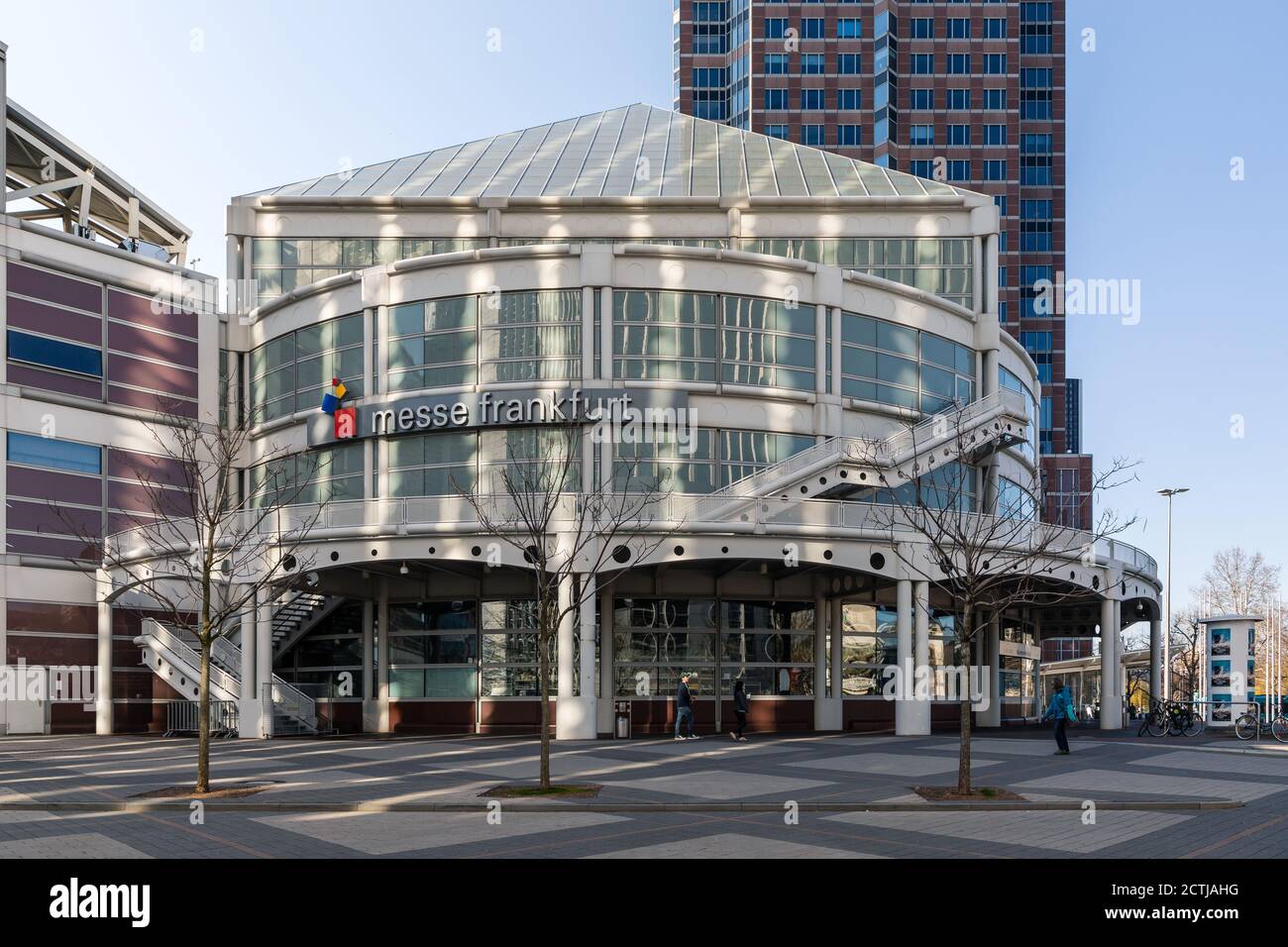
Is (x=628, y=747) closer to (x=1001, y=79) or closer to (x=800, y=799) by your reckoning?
(x=800, y=799)

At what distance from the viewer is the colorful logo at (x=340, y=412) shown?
3806 centimetres

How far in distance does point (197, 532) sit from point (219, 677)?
1031 cm

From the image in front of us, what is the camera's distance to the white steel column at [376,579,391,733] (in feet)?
123

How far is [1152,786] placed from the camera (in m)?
19.7

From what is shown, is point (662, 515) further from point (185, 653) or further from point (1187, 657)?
point (1187, 657)

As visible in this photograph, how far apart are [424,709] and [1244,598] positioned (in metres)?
76.7

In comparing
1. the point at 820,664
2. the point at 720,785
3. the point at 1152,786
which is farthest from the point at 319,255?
the point at 1152,786

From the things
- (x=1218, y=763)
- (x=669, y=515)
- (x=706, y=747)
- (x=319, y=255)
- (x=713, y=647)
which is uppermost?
(x=319, y=255)

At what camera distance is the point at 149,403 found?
4253 centimetres

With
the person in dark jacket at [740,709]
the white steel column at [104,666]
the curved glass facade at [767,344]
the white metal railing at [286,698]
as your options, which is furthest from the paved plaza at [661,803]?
the curved glass facade at [767,344]

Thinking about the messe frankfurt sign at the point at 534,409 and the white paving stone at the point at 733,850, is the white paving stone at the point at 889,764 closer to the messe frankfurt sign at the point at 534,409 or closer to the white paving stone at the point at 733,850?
the white paving stone at the point at 733,850

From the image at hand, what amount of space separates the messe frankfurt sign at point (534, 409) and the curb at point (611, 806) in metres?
19.7

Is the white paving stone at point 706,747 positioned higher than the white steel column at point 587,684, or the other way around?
the white steel column at point 587,684
